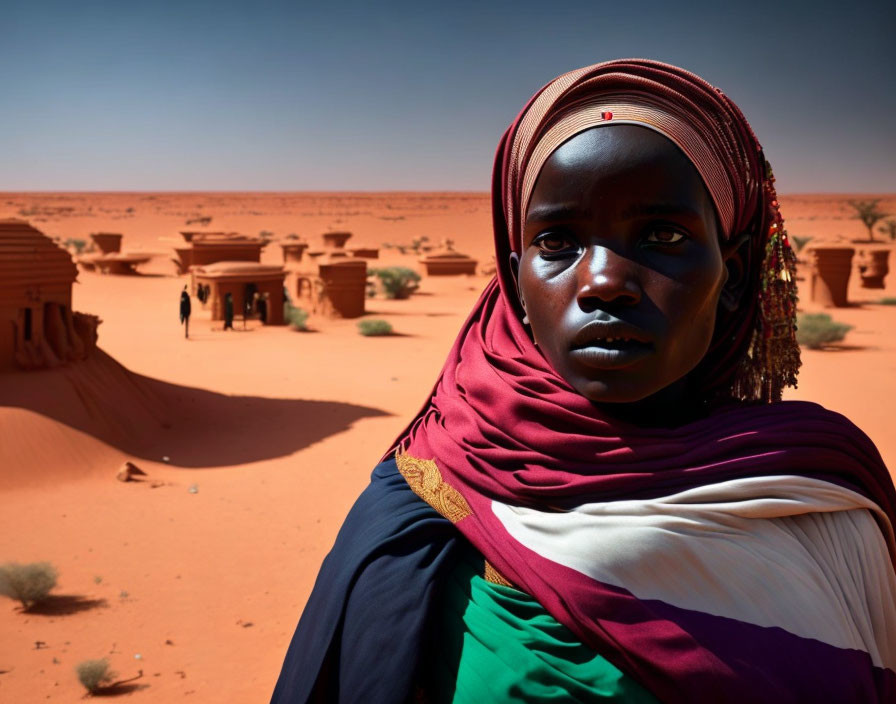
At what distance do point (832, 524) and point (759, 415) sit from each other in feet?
0.76

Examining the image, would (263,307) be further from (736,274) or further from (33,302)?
(736,274)

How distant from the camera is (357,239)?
60.8 meters

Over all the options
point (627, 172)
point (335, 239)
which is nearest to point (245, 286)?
point (627, 172)

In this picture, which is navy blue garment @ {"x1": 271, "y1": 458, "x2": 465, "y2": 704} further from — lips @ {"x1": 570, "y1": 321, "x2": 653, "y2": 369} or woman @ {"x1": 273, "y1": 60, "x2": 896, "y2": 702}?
lips @ {"x1": 570, "y1": 321, "x2": 653, "y2": 369}

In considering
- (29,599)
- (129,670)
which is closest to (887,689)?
(129,670)

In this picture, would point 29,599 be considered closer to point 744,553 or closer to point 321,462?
point 321,462

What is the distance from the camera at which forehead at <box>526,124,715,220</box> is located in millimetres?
1413

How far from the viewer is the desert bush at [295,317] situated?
19.3 metres

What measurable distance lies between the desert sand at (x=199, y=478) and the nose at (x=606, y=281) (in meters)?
4.39

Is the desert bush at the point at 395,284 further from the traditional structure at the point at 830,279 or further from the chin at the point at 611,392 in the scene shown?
the chin at the point at 611,392

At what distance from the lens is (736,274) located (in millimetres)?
1644

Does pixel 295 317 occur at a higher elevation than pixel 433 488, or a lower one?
lower

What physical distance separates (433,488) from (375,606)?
0.25 m

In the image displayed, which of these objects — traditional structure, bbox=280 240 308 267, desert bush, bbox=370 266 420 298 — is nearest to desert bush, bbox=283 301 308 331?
desert bush, bbox=370 266 420 298
